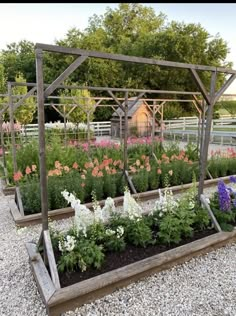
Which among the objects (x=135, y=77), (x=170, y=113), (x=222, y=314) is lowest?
(x=222, y=314)

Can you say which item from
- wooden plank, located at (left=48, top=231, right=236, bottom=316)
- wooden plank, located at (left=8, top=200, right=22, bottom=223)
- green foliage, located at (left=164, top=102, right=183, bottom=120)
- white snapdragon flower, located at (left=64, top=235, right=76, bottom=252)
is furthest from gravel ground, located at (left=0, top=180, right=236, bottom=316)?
green foliage, located at (left=164, top=102, right=183, bottom=120)

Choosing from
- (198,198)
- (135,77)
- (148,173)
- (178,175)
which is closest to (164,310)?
(198,198)

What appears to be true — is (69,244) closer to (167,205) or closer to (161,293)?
(161,293)

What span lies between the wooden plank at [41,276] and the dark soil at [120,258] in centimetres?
11

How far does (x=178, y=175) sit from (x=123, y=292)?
3208mm

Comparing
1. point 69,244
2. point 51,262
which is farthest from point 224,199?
point 51,262

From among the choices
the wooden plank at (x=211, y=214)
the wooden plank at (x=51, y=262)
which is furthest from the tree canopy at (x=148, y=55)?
the wooden plank at (x=51, y=262)

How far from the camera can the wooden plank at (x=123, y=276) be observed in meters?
1.97

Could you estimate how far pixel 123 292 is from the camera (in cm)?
220

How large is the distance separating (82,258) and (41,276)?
354 mm

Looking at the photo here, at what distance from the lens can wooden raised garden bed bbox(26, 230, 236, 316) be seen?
1.96 metres

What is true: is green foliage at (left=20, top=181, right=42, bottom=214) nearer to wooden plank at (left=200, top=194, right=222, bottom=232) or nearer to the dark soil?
the dark soil

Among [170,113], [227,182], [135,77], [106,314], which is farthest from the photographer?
[135,77]

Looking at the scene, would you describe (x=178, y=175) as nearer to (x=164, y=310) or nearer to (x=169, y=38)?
(x=164, y=310)
